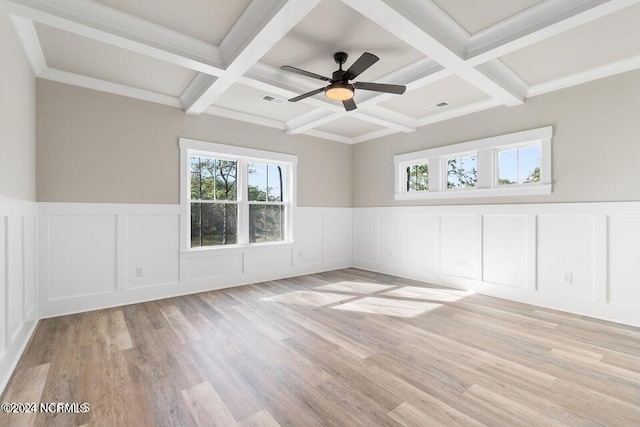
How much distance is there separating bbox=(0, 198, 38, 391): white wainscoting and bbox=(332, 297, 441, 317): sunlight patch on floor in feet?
9.39

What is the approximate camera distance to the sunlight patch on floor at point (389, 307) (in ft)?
11.5

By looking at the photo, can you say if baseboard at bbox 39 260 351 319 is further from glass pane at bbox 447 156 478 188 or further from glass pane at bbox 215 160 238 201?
glass pane at bbox 447 156 478 188

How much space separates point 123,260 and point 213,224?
1267 mm

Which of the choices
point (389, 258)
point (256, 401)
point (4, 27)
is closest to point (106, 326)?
point (256, 401)

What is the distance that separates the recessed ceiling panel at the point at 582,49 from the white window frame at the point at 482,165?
0.73m

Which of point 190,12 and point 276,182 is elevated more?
point 190,12

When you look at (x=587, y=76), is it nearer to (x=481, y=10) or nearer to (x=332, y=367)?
(x=481, y=10)

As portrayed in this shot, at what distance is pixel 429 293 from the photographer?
430 centimetres

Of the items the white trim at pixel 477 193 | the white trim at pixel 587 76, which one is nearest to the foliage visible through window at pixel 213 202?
the white trim at pixel 477 193

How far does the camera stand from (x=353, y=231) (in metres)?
6.34

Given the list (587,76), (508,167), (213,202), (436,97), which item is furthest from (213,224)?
(587,76)

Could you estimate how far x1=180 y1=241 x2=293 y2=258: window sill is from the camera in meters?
4.30

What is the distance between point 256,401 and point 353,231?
4663 millimetres

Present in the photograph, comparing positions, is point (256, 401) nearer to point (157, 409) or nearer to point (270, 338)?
point (157, 409)
